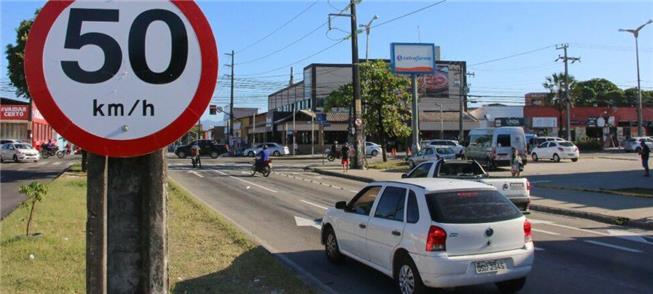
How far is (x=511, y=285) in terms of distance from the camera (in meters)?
7.36

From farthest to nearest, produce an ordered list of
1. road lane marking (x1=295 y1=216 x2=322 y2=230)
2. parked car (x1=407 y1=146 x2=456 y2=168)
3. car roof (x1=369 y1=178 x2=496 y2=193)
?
1. parked car (x1=407 y1=146 x2=456 y2=168)
2. road lane marking (x1=295 y1=216 x2=322 y2=230)
3. car roof (x1=369 y1=178 x2=496 y2=193)

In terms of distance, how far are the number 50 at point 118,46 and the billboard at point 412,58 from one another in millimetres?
43175

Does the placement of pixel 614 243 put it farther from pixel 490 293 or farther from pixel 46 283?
pixel 46 283

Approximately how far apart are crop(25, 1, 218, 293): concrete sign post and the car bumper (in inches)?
187

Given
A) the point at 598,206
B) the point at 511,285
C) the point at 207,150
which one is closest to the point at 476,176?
the point at 598,206

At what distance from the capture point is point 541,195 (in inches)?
786

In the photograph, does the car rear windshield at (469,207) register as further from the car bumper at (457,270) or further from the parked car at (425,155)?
the parked car at (425,155)

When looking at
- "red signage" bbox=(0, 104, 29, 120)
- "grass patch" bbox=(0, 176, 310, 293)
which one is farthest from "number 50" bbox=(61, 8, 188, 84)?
"red signage" bbox=(0, 104, 29, 120)

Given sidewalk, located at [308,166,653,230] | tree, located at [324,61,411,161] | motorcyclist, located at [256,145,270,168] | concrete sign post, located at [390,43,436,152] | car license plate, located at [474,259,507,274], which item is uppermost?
concrete sign post, located at [390,43,436,152]

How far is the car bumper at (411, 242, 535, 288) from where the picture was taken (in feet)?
21.7

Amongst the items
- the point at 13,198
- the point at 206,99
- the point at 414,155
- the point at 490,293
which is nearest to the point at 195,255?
the point at 490,293

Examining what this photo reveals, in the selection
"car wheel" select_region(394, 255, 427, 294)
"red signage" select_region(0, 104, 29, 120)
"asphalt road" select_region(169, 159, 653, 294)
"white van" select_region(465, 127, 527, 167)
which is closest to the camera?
"car wheel" select_region(394, 255, 427, 294)

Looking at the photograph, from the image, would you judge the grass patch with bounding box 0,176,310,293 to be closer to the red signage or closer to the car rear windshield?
the car rear windshield

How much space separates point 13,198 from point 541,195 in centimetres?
1721
